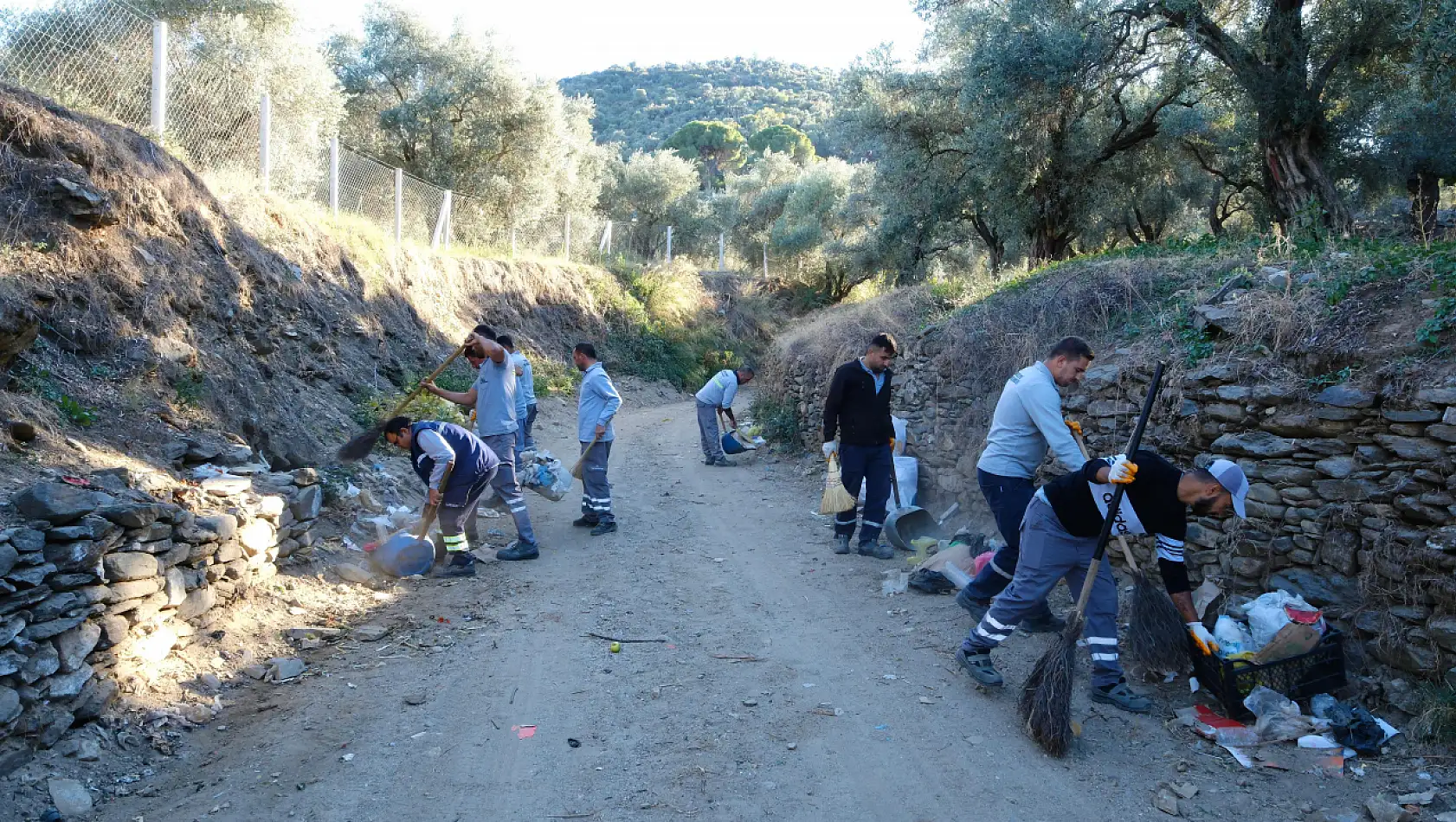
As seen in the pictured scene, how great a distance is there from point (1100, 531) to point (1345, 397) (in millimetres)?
1826

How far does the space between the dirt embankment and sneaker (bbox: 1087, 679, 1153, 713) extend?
20.8ft

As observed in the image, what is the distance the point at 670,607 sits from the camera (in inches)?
246

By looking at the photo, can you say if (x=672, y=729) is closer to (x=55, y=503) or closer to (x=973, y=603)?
(x=973, y=603)

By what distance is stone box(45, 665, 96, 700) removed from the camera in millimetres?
3895

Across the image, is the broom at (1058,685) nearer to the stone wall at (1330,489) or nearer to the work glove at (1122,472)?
the work glove at (1122,472)

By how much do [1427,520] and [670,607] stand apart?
15.0 ft

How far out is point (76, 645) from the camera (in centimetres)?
408

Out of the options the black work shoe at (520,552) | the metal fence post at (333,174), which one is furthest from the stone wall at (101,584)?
the metal fence post at (333,174)

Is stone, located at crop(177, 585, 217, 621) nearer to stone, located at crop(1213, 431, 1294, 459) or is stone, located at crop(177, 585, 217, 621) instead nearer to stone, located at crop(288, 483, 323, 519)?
stone, located at crop(288, 483, 323, 519)

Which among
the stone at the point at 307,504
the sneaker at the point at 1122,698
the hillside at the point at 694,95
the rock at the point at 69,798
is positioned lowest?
the rock at the point at 69,798

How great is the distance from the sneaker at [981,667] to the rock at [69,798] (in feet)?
14.0

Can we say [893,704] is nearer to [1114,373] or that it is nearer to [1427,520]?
[1427,520]

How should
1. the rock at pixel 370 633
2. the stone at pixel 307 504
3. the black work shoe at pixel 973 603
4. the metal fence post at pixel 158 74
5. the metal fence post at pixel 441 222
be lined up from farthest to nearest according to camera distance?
the metal fence post at pixel 441 222 → the metal fence post at pixel 158 74 → the stone at pixel 307 504 → the rock at pixel 370 633 → the black work shoe at pixel 973 603

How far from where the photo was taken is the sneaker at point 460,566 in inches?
277
